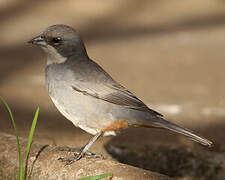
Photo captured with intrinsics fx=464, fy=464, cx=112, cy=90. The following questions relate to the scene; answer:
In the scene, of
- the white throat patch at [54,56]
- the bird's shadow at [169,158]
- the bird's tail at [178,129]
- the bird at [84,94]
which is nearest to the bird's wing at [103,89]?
the bird at [84,94]

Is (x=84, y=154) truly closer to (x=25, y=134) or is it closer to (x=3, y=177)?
(x=3, y=177)

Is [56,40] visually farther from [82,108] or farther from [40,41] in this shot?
[82,108]

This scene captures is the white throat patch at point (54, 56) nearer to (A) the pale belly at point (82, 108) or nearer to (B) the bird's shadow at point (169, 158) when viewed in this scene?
(A) the pale belly at point (82, 108)

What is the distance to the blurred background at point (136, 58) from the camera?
6555mm

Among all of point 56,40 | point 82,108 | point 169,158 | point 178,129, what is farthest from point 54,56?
point 169,158

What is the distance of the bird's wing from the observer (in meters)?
4.16

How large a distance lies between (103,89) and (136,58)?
4.63m

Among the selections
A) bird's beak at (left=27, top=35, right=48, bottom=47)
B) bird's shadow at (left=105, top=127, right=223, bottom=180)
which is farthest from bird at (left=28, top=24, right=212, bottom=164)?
bird's shadow at (left=105, top=127, right=223, bottom=180)

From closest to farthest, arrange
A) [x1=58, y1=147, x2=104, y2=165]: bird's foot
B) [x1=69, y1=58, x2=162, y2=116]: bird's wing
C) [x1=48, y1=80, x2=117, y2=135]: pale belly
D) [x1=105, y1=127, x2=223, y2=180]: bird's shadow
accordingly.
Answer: [x1=58, y1=147, x2=104, y2=165]: bird's foot < [x1=48, y1=80, x2=117, y2=135]: pale belly < [x1=69, y1=58, x2=162, y2=116]: bird's wing < [x1=105, y1=127, x2=223, y2=180]: bird's shadow

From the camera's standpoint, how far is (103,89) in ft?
13.8

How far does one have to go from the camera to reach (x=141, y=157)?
583cm

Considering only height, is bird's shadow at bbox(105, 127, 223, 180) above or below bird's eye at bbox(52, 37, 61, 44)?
below

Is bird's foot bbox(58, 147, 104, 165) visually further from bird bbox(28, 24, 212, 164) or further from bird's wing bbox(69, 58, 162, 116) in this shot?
bird's wing bbox(69, 58, 162, 116)

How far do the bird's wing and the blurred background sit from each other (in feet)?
5.46
